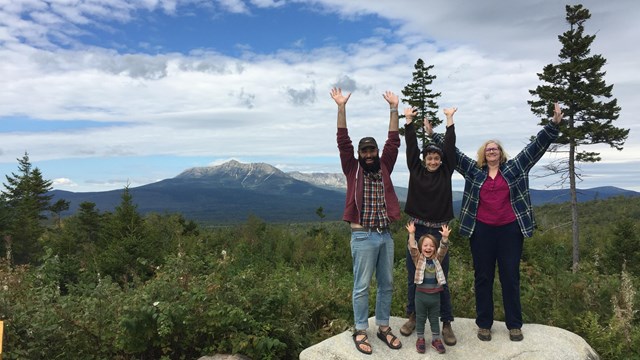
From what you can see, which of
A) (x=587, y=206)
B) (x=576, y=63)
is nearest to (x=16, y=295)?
(x=576, y=63)

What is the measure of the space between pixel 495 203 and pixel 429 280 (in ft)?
3.93

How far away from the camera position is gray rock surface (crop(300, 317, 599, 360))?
4960 mm

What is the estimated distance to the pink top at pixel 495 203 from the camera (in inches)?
200

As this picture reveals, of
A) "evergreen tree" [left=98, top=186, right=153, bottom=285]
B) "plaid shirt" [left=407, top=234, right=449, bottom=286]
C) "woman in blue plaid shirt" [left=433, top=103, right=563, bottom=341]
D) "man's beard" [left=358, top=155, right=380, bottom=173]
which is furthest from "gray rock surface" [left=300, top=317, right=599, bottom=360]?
"evergreen tree" [left=98, top=186, right=153, bottom=285]

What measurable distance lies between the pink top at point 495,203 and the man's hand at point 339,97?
1937mm

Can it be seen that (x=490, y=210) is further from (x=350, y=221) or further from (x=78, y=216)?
(x=78, y=216)

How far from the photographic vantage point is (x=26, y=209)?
44.9 meters

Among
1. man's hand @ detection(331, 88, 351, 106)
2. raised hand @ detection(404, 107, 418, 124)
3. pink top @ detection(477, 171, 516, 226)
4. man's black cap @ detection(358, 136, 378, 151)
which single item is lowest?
pink top @ detection(477, 171, 516, 226)

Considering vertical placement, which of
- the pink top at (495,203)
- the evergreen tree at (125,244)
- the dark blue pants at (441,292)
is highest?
the pink top at (495,203)

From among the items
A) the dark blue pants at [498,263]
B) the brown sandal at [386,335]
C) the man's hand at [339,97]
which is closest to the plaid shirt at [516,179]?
the dark blue pants at [498,263]

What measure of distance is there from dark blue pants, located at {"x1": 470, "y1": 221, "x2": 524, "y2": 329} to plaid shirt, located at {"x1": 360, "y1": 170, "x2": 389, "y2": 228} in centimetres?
119

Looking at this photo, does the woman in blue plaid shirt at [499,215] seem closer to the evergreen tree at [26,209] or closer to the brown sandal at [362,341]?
the brown sandal at [362,341]

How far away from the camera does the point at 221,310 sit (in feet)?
17.6

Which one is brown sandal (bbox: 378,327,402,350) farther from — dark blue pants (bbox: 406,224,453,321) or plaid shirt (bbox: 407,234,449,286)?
plaid shirt (bbox: 407,234,449,286)
